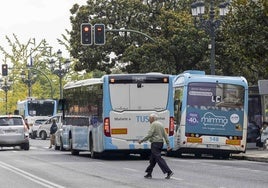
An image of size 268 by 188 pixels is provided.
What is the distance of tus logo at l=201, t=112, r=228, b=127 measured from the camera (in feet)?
108

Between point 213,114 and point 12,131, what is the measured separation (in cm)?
1303

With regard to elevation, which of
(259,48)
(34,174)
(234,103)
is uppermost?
(259,48)

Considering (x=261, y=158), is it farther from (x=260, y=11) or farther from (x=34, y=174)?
(x=34, y=174)

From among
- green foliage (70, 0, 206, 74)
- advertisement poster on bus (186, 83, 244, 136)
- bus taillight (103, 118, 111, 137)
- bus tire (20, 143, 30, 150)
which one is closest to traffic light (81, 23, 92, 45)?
bus tire (20, 143, 30, 150)

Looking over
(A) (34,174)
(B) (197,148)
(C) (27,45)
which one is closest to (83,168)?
(A) (34,174)

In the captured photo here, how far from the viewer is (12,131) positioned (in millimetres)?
42406

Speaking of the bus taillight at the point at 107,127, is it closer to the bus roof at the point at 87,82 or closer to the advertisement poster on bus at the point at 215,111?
the bus roof at the point at 87,82

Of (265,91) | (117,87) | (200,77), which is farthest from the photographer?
(265,91)

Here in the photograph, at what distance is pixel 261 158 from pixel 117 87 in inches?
235

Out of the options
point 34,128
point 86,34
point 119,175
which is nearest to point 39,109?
point 34,128

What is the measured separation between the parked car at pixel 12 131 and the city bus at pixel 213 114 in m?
12.0

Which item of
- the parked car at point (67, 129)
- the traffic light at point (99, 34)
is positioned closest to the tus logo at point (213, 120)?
the parked car at point (67, 129)

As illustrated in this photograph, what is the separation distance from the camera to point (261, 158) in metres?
32.2

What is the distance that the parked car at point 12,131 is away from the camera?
42281 millimetres
